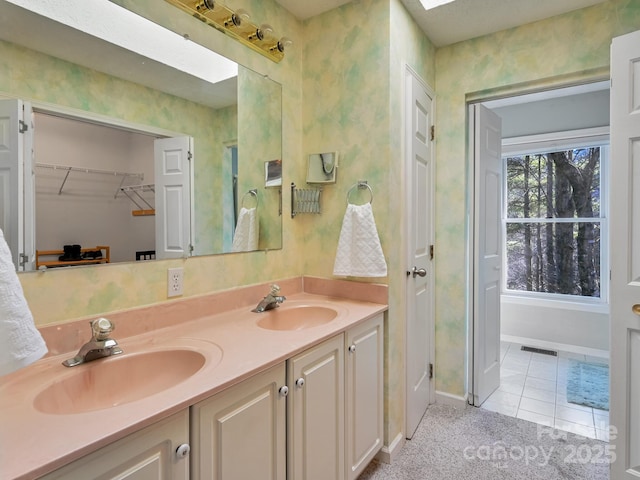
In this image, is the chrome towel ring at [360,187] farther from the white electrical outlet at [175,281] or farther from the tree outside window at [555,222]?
the tree outside window at [555,222]

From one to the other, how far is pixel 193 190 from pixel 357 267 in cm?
88

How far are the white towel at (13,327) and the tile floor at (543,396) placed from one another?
2.60 m

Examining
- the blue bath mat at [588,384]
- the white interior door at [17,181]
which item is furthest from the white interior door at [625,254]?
the white interior door at [17,181]

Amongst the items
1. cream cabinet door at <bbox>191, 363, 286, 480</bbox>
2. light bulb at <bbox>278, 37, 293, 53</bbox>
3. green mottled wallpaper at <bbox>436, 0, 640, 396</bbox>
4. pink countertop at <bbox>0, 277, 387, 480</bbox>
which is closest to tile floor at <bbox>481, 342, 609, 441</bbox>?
green mottled wallpaper at <bbox>436, 0, 640, 396</bbox>

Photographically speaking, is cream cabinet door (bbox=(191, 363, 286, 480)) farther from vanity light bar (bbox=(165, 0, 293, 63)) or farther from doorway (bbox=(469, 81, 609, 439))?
doorway (bbox=(469, 81, 609, 439))

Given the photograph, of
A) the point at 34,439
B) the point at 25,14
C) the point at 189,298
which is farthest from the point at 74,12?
the point at 34,439

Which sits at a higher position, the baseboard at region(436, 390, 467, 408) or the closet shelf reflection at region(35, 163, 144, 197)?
the closet shelf reflection at region(35, 163, 144, 197)

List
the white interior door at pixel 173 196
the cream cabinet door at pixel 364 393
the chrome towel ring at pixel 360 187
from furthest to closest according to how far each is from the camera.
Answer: the chrome towel ring at pixel 360 187 → the cream cabinet door at pixel 364 393 → the white interior door at pixel 173 196

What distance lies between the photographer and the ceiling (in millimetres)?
1897

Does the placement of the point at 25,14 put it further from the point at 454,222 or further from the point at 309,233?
the point at 454,222

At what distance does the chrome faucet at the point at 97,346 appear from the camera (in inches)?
40.3

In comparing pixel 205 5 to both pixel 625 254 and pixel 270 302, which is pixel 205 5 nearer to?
pixel 270 302

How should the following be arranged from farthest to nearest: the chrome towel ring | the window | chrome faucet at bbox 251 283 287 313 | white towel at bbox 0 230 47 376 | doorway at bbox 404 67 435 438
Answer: the window
doorway at bbox 404 67 435 438
the chrome towel ring
chrome faucet at bbox 251 283 287 313
white towel at bbox 0 230 47 376

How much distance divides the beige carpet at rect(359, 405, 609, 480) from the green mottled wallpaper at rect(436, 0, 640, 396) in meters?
0.31
